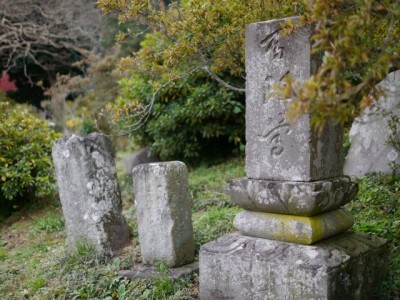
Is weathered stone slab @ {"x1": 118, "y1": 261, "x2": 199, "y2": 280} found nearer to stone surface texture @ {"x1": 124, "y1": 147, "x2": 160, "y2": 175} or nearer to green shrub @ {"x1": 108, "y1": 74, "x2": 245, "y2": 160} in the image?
green shrub @ {"x1": 108, "y1": 74, "x2": 245, "y2": 160}

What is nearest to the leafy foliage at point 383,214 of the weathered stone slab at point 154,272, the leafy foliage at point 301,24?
the leafy foliage at point 301,24

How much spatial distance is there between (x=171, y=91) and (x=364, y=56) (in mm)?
6553

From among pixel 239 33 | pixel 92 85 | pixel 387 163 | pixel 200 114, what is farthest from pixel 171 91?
pixel 92 85

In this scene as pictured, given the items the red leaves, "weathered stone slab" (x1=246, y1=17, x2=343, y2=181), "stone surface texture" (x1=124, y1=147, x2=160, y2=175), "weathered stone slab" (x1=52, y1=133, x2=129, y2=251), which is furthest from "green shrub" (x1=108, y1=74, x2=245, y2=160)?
the red leaves

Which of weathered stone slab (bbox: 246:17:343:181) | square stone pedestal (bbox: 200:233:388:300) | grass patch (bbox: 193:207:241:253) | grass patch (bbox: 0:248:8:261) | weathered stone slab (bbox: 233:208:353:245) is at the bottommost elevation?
grass patch (bbox: 0:248:8:261)

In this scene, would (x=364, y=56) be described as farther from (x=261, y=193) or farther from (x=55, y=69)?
(x=55, y=69)

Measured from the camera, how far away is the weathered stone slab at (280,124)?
3639 millimetres

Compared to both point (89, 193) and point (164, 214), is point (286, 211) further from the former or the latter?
point (89, 193)

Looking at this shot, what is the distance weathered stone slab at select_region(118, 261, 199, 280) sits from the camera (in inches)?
183

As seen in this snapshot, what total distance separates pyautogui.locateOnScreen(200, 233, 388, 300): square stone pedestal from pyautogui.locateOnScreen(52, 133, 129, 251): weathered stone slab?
177cm

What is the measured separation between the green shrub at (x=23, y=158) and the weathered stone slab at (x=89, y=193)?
295cm

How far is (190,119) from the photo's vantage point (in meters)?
8.93

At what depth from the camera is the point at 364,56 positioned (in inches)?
92.9

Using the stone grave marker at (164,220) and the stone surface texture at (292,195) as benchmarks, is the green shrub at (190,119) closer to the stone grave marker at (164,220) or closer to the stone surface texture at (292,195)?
the stone grave marker at (164,220)
